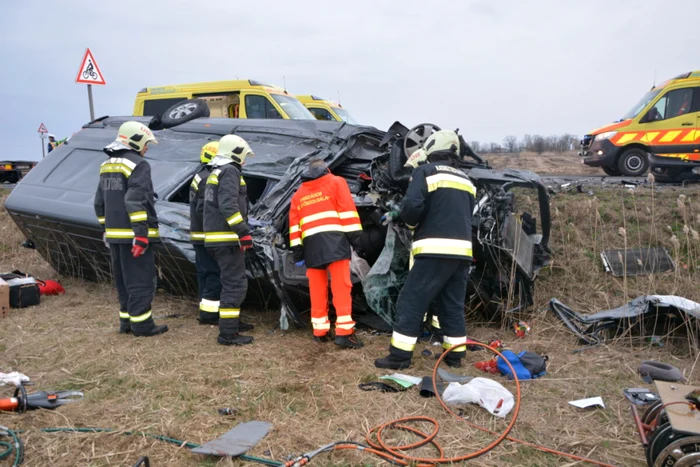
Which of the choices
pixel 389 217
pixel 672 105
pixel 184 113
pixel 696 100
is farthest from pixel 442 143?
pixel 696 100

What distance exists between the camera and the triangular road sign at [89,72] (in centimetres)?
886

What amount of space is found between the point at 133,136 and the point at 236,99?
6.89 metres

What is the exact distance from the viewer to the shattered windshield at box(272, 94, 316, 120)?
411 inches

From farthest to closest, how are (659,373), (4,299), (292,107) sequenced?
(292,107) → (4,299) → (659,373)

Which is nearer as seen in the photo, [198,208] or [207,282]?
[198,208]

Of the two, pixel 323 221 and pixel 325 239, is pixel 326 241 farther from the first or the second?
pixel 323 221

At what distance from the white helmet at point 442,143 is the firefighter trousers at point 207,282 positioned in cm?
220

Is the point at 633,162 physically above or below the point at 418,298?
above

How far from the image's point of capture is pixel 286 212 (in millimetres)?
4945

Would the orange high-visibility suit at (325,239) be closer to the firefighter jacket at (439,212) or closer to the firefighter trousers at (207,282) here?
the firefighter jacket at (439,212)

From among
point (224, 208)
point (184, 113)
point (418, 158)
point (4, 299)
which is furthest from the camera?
point (184, 113)

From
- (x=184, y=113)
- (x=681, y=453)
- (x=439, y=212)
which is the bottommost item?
(x=681, y=453)

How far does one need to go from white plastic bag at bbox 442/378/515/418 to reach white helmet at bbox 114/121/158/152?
3.43 m

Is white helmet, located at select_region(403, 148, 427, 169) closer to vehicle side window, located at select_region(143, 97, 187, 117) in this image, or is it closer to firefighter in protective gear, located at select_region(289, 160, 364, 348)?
firefighter in protective gear, located at select_region(289, 160, 364, 348)
